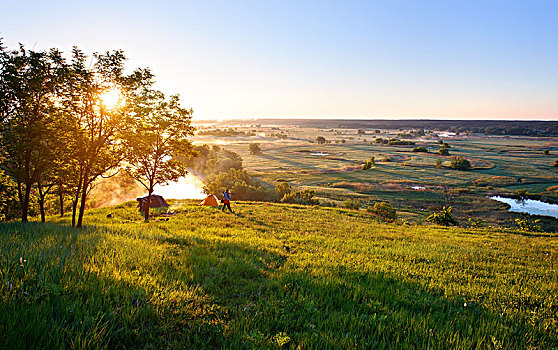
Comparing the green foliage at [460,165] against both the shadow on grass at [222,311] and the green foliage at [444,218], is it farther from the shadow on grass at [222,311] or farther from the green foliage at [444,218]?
the shadow on grass at [222,311]

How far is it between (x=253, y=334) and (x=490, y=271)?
964cm

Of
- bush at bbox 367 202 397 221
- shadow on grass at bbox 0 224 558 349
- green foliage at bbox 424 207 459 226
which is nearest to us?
shadow on grass at bbox 0 224 558 349

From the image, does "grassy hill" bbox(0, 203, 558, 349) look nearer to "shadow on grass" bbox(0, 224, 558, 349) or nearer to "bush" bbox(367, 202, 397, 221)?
"shadow on grass" bbox(0, 224, 558, 349)

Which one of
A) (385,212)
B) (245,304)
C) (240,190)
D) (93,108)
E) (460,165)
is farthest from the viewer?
(460,165)

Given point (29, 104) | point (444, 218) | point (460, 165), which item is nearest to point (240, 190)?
point (444, 218)

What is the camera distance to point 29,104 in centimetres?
1669

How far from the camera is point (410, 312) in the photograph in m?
4.91

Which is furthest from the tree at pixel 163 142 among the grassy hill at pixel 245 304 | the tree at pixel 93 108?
the grassy hill at pixel 245 304

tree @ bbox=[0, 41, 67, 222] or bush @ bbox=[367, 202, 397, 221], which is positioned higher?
tree @ bbox=[0, 41, 67, 222]

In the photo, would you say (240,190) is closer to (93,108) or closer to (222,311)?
(93,108)

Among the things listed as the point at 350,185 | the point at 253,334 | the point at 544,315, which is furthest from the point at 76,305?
the point at 350,185

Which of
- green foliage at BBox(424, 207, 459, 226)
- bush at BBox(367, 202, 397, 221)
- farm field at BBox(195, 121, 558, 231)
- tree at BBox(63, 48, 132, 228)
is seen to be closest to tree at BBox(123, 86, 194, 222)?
tree at BBox(63, 48, 132, 228)

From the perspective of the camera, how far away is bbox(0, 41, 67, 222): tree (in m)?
15.4

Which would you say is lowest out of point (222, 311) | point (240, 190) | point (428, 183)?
point (428, 183)
